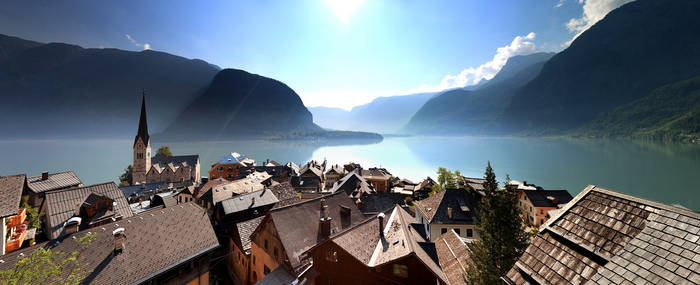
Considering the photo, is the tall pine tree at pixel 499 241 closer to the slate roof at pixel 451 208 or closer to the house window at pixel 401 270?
the house window at pixel 401 270

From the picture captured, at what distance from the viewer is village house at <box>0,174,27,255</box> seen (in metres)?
14.0

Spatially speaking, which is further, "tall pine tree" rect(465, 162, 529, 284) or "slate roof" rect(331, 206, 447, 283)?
"slate roof" rect(331, 206, 447, 283)

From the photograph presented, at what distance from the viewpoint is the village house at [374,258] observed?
1399 centimetres

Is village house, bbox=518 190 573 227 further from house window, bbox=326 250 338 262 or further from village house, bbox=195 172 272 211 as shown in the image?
village house, bbox=195 172 272 211

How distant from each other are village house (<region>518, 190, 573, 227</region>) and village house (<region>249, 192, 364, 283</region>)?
37.8 m

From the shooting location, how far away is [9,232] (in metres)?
15.0

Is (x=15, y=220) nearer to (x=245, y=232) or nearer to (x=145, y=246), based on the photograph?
(x=145, y=246)

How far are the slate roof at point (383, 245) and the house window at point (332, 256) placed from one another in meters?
0.99

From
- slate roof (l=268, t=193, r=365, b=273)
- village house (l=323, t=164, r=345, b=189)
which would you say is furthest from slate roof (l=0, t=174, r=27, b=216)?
village house (l=323, t=164, r=345, b=189)

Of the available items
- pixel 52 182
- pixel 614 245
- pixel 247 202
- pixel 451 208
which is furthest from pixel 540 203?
pixel 52 182

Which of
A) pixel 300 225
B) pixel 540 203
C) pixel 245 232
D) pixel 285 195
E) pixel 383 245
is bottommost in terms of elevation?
pixel 540 203

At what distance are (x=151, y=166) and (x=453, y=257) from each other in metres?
80.2

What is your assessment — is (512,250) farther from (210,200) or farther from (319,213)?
(210,200)

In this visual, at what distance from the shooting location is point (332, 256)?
16016 millimetres
